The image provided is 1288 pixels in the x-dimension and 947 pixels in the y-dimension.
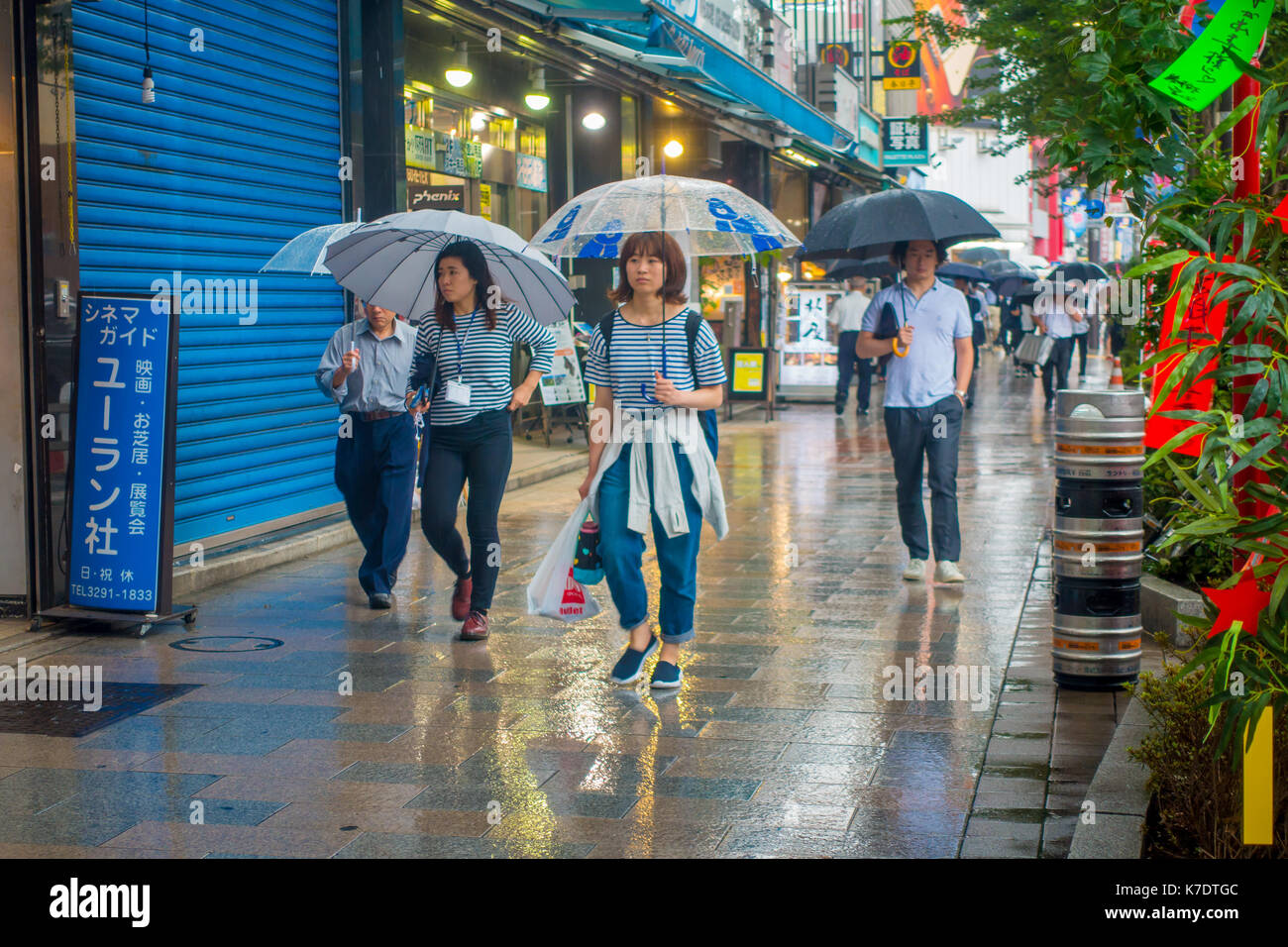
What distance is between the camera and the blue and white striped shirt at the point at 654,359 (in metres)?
6.20

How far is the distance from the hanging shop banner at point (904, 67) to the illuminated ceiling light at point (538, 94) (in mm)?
14979

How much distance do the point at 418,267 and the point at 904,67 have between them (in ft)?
79.8

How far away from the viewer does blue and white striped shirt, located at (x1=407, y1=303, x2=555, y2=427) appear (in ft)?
23.7

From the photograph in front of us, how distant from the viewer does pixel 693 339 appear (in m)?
6.22

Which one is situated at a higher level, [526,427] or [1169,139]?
[1169,139]

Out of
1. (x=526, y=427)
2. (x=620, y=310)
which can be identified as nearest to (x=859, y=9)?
(x=526, y=427)

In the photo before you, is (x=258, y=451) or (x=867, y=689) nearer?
(x=867, y=689)

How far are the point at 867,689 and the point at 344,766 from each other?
2.27 m

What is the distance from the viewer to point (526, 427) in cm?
1658

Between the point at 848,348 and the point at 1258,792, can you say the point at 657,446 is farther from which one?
the point at 848,348

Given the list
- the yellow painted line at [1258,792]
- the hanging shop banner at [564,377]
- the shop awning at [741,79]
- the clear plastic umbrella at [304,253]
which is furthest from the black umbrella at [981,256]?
the yellow painted line at [1258,792]

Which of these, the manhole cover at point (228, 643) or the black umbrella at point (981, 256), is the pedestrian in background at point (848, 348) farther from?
the manhole cover at point (228, 643)
